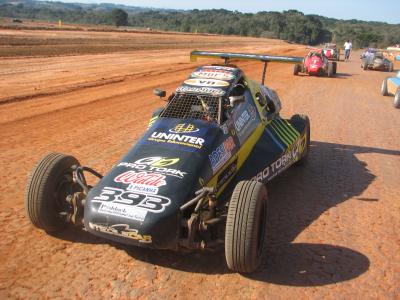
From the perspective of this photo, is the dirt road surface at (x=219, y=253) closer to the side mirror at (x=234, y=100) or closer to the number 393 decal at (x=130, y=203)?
the number 393 decal at (x=130, y=203)

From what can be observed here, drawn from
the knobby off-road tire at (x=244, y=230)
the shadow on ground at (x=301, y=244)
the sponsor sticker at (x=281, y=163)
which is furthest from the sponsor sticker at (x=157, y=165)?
the sponsor sticker at (x=281, y=163)

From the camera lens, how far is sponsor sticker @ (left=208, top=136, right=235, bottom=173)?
5.07 meters

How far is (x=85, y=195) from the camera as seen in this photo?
470 cm

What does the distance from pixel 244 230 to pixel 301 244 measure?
1245 mm

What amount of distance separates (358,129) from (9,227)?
337 inches

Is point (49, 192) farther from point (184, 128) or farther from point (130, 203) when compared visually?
point (184, 128)

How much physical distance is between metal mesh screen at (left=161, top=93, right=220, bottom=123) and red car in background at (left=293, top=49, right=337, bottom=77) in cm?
1655

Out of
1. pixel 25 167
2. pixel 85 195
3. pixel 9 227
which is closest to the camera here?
pixel 85 195

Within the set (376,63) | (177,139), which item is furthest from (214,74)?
(376,63)

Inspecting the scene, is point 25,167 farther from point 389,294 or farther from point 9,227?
point 389,294

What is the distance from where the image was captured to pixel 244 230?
411 centimetres

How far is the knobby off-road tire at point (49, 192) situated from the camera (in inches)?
184

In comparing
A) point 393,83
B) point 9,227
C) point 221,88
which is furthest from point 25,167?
point 393,83

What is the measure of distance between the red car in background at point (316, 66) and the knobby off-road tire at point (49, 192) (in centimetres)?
1806
